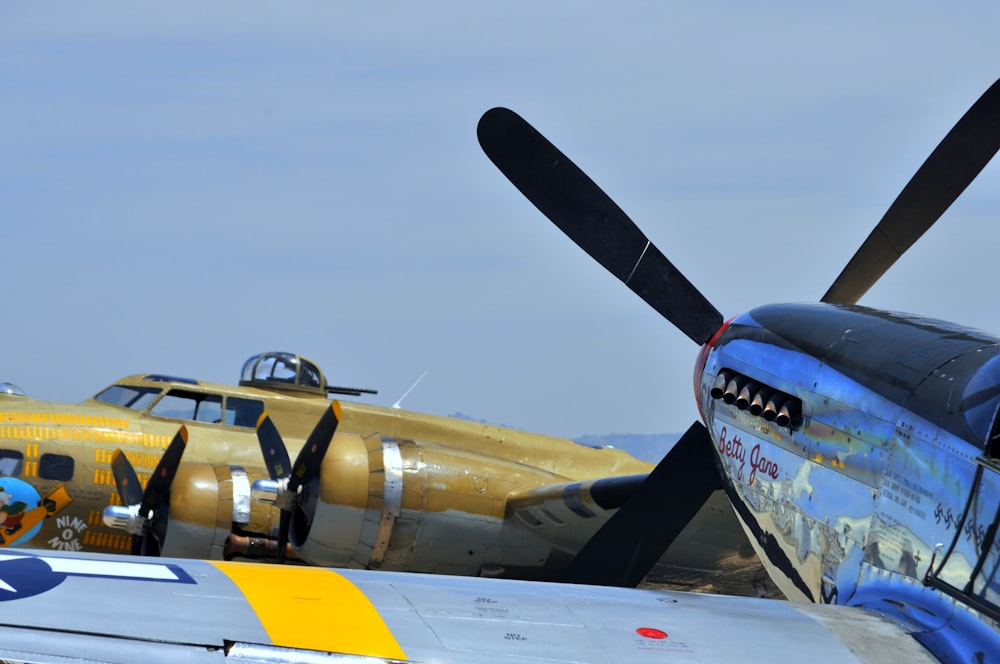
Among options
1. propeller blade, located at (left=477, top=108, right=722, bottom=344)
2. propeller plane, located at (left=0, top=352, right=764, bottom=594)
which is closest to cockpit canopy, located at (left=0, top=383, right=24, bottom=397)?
propeller plane, located at (left=0, top=352, right=764, bottom=594)

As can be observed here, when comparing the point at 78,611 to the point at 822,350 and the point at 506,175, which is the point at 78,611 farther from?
the point at 506,175

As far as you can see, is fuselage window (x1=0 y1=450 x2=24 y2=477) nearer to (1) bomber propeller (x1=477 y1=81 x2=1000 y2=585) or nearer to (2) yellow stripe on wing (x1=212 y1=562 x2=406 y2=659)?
(1) bomber propeller (x1=477 y1=81 x2=1000 y2=585)

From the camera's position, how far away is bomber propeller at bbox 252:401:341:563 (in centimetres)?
1197

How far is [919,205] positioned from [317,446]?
5903mm

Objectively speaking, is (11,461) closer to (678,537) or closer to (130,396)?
(130,396)

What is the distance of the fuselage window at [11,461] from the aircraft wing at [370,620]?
35.4ft

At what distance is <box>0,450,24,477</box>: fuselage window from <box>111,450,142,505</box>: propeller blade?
4.37ft

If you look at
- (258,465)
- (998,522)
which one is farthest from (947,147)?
(258,465)

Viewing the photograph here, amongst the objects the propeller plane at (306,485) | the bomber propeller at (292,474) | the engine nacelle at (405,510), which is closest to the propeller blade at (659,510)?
the propeller plane at (306,485)

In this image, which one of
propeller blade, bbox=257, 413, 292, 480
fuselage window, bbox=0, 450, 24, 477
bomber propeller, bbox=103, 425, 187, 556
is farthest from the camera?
fuselage window, bbox=0, 450, 24, 477

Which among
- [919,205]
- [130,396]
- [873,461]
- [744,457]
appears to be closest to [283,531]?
[130,396]

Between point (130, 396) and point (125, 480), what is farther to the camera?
point (130, 396)

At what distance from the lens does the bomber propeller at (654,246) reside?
8.52 meters

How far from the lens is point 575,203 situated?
9.02 m
